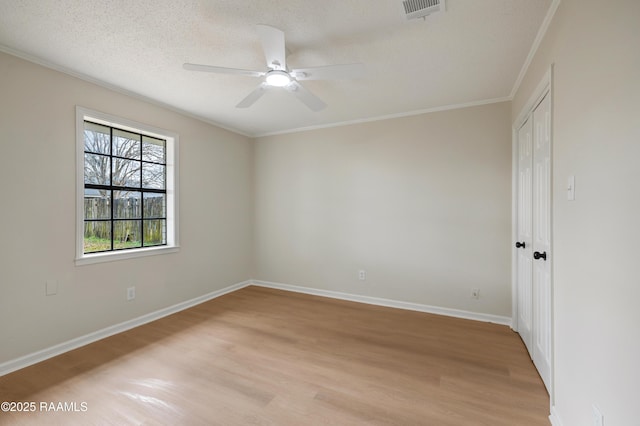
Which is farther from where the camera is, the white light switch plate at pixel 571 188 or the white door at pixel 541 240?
the white door at pixel 541 240

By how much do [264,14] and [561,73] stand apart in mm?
1845

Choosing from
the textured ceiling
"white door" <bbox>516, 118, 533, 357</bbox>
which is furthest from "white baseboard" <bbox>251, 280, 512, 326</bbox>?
the textured ceiling

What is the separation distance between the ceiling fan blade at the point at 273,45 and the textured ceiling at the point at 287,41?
202 millimetres

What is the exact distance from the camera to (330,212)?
4.12 metres

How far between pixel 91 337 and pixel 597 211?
3960mm

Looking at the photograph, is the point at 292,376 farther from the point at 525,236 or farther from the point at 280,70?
the point at 525,236

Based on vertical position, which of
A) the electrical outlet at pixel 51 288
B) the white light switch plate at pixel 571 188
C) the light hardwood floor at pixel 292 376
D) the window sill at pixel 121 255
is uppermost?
the white light switch plate at pixel 571 188

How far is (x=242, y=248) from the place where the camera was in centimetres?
458

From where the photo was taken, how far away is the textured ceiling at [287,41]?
171 cm

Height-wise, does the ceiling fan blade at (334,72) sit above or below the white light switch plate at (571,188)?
above

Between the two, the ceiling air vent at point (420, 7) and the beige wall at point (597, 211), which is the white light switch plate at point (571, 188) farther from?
the ceiling air vent at point (420, 7)

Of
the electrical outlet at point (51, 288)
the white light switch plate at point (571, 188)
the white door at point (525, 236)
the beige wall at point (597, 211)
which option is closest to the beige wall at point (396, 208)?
the white door at point (525, 236)

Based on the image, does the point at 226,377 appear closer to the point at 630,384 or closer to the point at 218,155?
the point at 630,384

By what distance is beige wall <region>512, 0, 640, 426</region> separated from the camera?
37.9 inches
